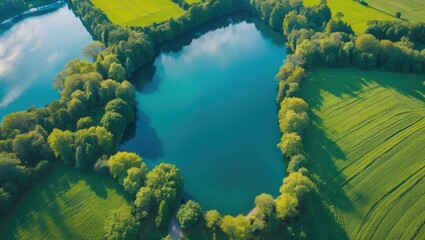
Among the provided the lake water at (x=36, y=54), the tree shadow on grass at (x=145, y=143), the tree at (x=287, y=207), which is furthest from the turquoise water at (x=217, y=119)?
the lake water at (x=36, y=54)

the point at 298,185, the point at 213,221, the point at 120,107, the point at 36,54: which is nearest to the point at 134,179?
the point at 213,221

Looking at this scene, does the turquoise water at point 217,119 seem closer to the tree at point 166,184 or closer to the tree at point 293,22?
the tree at point 166,184

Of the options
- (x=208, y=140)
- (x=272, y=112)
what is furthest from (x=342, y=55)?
(x=208, y=140)

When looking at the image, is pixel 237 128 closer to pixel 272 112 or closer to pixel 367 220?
pixel 272 112

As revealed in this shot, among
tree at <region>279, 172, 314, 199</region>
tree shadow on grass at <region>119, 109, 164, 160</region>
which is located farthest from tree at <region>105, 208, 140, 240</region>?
tree at <region>279, 172, 314, 199</region>

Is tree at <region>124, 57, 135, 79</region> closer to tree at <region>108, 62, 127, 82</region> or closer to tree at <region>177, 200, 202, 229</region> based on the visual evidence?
tree at <region>108, 62, 127, 82</region>
